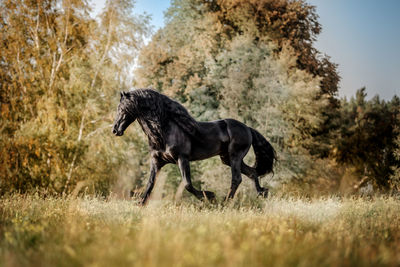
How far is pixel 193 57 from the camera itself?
1875cm

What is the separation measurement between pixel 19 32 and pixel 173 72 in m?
8.54

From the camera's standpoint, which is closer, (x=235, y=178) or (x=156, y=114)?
(x=156, y=114)

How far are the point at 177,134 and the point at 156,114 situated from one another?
1.75ft

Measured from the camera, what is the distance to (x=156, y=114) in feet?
18.2

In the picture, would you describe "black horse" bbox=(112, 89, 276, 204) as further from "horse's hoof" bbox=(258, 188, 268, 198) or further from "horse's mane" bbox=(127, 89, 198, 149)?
"horse's hoof" bbox=(258, 188, 268, 198)

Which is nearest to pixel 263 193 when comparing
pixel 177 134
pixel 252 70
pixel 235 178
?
pixel 235 178

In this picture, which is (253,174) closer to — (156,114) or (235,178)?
(235,178)

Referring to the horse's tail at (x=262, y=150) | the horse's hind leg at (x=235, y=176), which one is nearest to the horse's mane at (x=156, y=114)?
the horse's hind leg at (x=235, y=176)

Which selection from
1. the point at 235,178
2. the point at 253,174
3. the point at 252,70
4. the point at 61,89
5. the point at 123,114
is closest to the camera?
the point at 123,114

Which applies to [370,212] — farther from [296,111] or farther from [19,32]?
[19,32]

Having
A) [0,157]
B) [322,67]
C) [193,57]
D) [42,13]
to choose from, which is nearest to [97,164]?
[0,157]

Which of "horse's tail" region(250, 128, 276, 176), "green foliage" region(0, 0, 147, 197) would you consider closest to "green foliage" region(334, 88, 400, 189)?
"green foliage" region(0, 0, 147, 197)

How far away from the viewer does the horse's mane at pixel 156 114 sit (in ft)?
18.0

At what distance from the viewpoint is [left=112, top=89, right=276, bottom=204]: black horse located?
5.51 meters
